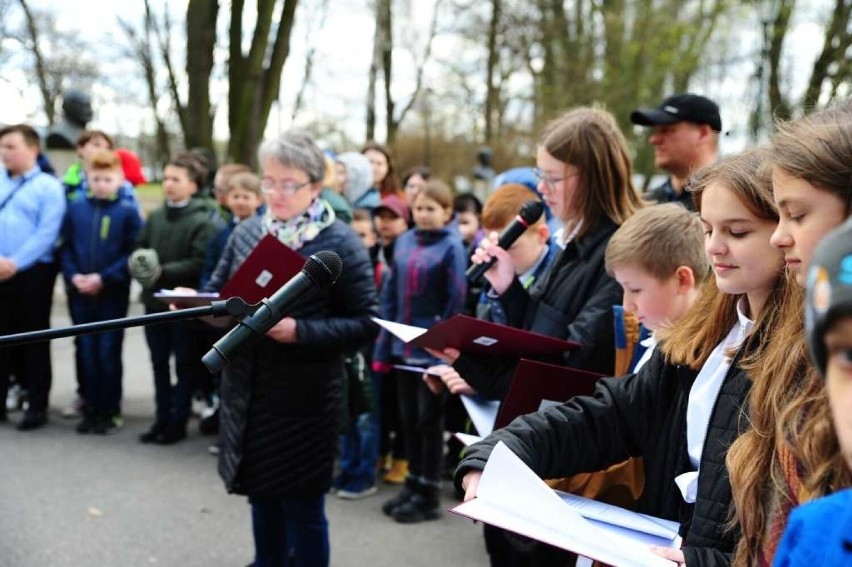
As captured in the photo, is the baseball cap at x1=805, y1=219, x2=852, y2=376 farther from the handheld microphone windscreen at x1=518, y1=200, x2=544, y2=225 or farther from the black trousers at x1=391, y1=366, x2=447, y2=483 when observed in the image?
the black trousers at x1=391, y1=366, x2=447, y2=483

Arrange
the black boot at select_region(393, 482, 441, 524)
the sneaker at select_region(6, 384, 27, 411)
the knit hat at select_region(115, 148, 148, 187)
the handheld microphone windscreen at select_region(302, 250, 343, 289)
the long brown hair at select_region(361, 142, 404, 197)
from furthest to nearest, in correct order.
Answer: the knit hat at select_region(115, 148, 148, 187), the long brown hair at select_region(361, 142, 404, 197), the sneaker at select_region(6, 384, 27, 411), the black boot at select_region(393, 482, 441, 524), the handheld microphone windscreen at select_region(302, 250, 343, 289)

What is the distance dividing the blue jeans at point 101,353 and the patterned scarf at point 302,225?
3.12 meters

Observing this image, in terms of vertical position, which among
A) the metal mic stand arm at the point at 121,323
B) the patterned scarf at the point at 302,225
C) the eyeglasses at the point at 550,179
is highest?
the eyeglasses at the point at 550,179

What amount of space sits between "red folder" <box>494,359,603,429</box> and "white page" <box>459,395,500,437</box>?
231 millimetres

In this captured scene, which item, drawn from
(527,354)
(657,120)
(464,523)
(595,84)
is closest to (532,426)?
(527,354)

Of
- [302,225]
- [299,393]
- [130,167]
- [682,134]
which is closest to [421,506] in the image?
[299,393]

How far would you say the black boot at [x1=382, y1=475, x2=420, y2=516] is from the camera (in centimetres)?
483

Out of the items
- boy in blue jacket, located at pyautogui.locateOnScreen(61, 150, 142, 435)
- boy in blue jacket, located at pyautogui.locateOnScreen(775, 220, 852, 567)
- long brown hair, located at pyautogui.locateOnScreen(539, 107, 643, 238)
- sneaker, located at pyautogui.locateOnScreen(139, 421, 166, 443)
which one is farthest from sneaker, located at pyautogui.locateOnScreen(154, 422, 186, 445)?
boy in blue jacket, located at pyautogui.locateOnScreen(775, 220, 852, 567)

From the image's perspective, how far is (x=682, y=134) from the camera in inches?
163

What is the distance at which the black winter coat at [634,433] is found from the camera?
176cm

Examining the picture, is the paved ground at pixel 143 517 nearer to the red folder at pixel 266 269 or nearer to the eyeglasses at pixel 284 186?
the red folder at pixel 266 269

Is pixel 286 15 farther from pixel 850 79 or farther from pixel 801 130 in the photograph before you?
pixel 801 130

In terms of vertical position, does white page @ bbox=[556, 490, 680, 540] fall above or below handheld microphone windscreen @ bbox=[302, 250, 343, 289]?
below

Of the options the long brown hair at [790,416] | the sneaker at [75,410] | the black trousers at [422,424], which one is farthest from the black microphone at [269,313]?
the sneaker at [75,410]
